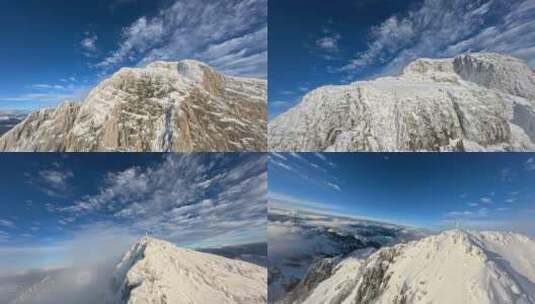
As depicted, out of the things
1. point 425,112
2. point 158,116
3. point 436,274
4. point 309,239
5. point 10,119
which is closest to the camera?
point 436,274

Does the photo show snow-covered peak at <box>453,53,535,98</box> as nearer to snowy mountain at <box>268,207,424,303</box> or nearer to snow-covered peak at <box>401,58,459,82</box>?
snow-covered peak at <box>401,58,459,82</box>

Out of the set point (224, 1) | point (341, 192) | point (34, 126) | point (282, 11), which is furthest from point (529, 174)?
point (34, 126)

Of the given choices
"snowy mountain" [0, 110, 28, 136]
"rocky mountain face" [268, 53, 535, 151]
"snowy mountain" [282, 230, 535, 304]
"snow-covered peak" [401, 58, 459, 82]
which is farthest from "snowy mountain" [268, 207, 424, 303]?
"snowy mountain" [0, 110, 28, 136]

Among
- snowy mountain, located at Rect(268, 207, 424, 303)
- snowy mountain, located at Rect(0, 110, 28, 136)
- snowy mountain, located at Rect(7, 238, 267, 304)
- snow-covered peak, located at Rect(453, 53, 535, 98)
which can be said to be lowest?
snowy mountain, located at Rect(7, 238, 267, 304)

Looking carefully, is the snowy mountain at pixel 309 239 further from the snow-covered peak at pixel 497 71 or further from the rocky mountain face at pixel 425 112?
the snow-covered peak at pixel 497 71

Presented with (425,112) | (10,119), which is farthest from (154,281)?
(425,112)

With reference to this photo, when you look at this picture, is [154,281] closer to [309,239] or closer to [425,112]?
[309,239]

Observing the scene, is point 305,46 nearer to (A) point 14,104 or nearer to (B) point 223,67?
(B) point 223,67

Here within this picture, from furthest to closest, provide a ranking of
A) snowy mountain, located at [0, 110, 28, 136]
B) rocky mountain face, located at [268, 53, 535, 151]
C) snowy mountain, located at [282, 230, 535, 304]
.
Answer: rocky mountain face, located at [268, 53, 535, 151], snowy mountain, located at [0, 110, 28, 136], snowy mountain, located at [282, 230, 535, 304]
